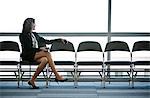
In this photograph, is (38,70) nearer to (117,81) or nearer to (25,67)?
(25,67)

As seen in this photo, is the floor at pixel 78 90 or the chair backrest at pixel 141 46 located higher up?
the chair backrest at pixel 141 46

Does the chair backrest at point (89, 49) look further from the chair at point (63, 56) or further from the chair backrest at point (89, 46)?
the chair at point (63, 56)

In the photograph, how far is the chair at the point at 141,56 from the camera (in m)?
6.25

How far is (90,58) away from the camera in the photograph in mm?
6930

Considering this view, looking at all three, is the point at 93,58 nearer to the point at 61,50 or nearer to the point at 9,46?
the point at 61,50

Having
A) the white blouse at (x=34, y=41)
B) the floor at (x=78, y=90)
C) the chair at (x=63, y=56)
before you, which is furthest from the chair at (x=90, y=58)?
the white blouse at (x=34, y=41)

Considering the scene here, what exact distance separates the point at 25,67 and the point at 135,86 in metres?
2.28

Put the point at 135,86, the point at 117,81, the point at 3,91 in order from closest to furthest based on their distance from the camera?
the point at 3,91 → the point at 135,86 → the point at 117,81

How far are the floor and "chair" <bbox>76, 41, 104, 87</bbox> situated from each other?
0.34m
